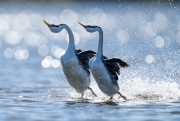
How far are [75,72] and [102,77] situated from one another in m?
0.78

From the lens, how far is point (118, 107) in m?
14.3

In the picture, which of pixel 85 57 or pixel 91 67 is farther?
pixel 85 57

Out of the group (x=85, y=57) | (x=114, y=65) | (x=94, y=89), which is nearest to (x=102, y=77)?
(x=114, y=65)

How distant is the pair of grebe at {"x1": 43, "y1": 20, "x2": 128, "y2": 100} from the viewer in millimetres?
15047

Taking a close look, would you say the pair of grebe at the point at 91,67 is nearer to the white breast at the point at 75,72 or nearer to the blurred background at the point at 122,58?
the white breast at the point at 75,72

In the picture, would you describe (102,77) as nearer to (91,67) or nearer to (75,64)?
(91,67)

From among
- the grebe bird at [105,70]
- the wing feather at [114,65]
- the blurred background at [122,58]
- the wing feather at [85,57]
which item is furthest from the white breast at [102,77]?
the blurred background at [122,58]

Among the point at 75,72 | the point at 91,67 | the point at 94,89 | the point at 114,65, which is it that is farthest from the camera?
the point at 94,89

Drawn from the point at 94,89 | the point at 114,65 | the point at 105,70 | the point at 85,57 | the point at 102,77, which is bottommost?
the point at 94,89

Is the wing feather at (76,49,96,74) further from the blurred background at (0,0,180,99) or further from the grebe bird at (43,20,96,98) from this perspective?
the blurred background at (0,0,180,99)

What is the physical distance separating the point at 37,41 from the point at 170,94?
26.8m

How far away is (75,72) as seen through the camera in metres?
15.5

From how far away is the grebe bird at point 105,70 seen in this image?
1499 centimetres

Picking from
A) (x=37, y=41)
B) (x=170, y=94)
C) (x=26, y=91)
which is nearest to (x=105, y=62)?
(x=170, y=94)
